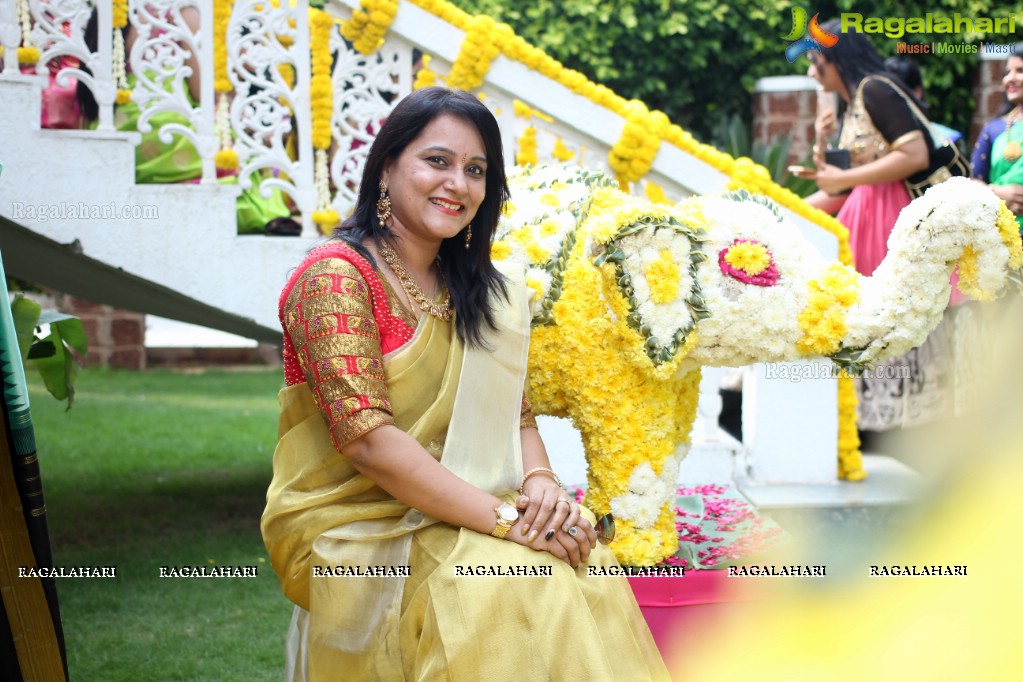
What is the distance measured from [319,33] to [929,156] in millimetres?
2663

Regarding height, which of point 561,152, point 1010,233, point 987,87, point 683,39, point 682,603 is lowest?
point 682,603

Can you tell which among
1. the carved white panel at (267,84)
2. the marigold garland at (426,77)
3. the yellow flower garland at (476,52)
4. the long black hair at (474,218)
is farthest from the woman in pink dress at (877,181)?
the long black hair at (474,218)

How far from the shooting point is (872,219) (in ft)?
16.4

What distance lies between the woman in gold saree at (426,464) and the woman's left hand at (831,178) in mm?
2460

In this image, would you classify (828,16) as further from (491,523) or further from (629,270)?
(491,523)

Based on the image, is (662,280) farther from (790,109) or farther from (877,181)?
(790,109)

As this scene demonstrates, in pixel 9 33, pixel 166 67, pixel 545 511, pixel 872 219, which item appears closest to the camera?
pixel 545 511

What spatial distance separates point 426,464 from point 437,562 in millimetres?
216

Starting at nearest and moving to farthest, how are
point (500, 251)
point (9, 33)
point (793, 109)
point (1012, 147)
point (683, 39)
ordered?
1. point (500, 251)
2. point (9, 33)
3. point (1012, 147)
4. point (793, 109)
5. point (683, 39)

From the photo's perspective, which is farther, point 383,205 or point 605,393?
point 605,393

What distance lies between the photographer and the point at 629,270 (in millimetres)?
2828

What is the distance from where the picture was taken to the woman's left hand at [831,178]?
473 centimetres

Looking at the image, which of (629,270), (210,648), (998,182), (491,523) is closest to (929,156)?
(998,182)

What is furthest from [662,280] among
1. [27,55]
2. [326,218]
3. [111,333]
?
[111,333]
